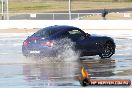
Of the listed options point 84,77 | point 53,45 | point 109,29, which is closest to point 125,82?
point 84,77

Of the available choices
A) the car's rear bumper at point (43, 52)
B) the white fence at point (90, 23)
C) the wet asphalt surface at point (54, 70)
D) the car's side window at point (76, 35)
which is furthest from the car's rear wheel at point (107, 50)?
the white fence at point (90, 23)

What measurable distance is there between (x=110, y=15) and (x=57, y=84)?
46.2 metres

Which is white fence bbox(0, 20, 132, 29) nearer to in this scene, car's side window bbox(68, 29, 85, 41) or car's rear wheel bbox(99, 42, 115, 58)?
car's rear wheel bbox(99, 42, 115, 58)

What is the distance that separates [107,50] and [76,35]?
1.64 meters

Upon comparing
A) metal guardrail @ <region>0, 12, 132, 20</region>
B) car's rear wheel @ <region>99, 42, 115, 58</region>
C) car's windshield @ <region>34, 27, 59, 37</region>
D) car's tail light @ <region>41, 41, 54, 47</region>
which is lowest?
metal guardrail @ <region>0, 12, 132, 20</region>

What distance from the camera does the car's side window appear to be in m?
23.3

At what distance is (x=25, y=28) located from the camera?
50.3 m

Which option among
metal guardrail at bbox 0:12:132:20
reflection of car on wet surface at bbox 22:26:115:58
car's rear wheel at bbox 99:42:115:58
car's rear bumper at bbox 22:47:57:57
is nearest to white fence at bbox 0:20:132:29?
metal guardrail at bbox 0:12:132:20

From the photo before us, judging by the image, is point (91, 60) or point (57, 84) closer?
point (57, 84)

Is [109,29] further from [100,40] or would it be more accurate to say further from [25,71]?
[25,71]

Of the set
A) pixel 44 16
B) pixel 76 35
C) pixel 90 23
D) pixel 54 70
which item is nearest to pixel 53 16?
pixel 90 23

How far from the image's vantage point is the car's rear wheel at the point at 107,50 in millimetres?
24163

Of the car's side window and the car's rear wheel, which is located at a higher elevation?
the car's side window

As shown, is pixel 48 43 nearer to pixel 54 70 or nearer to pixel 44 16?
pixel 54 70
